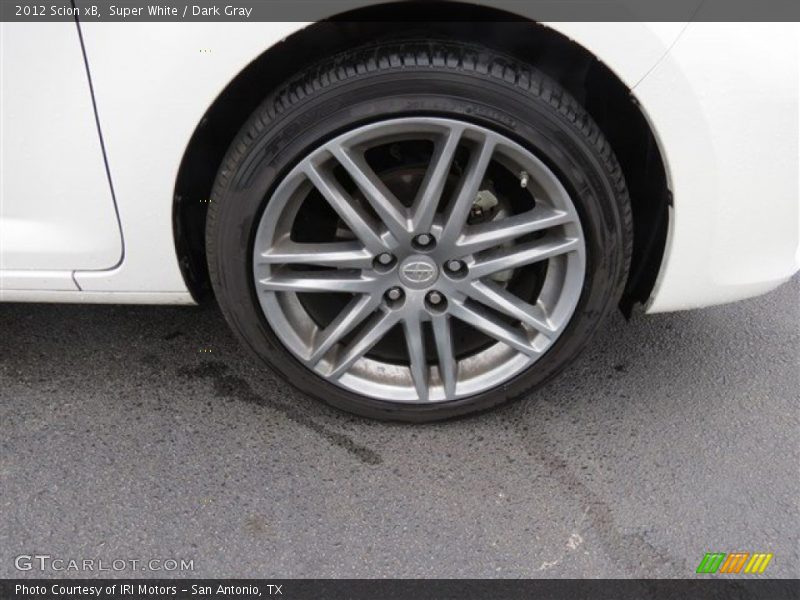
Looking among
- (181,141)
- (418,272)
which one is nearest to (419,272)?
(418,272)

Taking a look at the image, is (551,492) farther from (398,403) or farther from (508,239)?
(508,239)

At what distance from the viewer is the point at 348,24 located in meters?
1.71

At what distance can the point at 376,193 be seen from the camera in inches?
69.5

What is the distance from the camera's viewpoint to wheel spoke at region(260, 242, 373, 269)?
1.83 meters

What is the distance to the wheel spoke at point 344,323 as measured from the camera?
6.27ft

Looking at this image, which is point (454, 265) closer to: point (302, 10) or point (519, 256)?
point (519, 256)

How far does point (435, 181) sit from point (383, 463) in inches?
29.3

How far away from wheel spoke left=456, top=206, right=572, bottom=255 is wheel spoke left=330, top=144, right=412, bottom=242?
15 centimetres

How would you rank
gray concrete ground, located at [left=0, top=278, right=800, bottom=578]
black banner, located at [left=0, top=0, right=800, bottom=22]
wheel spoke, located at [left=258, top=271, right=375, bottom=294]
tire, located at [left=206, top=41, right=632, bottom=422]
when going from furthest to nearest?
wheel spoke, located at [left=258, top=271, right=375, bottom=294] → gray concrete ground, located at [left=0, top=278, right=800, bottom=578] → tire, located at [left=206, top=41, right=632, bottom=422] → black banner, located at [left=0, top=0, right=800, bottom=22]
